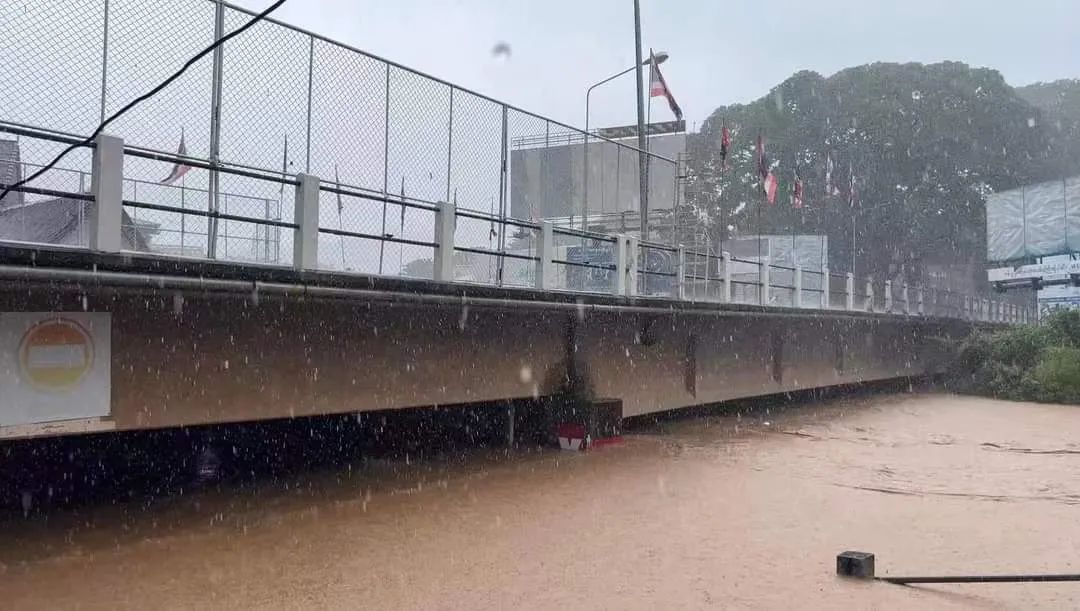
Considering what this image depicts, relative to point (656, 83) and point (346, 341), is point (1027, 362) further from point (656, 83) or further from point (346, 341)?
point (346, 341)

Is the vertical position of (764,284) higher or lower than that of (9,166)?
lower

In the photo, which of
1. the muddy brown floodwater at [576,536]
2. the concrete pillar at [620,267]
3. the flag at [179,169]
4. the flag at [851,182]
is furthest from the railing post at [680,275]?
the flag at [851,182]

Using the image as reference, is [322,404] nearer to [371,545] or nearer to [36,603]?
[371,545]

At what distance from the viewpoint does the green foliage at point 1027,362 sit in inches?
1065

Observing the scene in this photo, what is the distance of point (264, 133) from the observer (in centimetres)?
954

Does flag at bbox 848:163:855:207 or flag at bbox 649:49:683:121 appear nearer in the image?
flag at bbox 649:49:683:121

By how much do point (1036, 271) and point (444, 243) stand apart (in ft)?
149

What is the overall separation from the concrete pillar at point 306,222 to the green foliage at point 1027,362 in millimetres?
25366

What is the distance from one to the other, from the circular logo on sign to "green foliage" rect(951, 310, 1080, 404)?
27.4 m

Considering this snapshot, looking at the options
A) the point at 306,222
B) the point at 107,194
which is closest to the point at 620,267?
the point at 306,222

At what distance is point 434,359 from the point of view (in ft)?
39.4

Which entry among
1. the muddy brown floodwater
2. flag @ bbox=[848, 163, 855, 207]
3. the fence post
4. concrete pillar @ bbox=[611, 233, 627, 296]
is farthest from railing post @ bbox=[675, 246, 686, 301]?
flag @ bbox=[848, 163, 855, 207]

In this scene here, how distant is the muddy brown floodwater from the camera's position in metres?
6.98

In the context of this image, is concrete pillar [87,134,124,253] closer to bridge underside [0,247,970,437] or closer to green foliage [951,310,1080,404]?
bridge underside [0,247,970,437]
